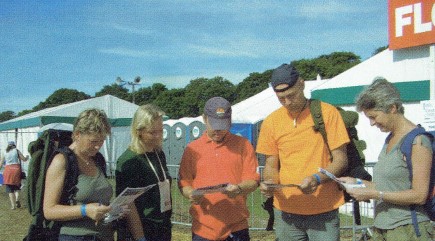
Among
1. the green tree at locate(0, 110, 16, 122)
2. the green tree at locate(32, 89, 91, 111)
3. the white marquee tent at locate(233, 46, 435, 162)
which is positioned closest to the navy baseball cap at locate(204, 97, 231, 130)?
the white marquee tent at locate(233, 46, 435, 162)

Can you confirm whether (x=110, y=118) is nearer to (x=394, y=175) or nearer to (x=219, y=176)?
(x=219, y=176)

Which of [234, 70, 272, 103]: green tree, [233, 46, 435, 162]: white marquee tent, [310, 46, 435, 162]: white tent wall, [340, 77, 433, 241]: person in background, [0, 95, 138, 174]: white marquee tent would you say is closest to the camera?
[340, 77, 433, 241]: person in background

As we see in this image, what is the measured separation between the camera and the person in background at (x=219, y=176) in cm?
342

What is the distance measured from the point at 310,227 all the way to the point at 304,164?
17.9 inches

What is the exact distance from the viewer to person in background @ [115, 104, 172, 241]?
345 cm

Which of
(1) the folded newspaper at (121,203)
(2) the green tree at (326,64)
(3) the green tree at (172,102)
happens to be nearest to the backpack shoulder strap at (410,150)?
(1) the folded newspaper at (121,203)

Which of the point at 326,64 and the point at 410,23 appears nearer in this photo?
the point at 410,23

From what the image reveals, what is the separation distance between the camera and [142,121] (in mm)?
3406

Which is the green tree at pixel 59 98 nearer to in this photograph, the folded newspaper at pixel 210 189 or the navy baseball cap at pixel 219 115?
the navy baseball cap at pixel 219 115

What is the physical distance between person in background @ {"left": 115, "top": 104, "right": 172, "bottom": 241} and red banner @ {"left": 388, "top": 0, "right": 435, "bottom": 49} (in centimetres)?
1044

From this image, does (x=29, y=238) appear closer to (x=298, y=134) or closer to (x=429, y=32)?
(x=298, y=134)

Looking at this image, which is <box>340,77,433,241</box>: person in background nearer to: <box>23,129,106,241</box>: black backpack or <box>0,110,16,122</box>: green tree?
<box>23,129,106,241</box>: black backpack

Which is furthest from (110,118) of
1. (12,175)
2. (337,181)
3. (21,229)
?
(337,181)

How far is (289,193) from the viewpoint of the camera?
346 centimetres
